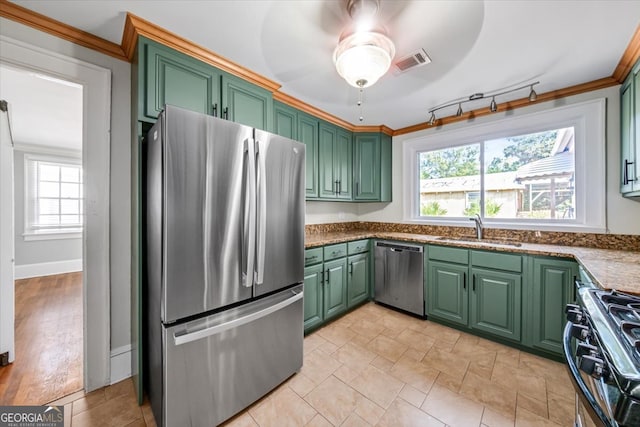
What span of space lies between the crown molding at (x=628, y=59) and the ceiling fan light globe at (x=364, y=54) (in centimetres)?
161

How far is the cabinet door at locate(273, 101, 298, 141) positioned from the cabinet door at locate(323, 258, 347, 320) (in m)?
1.43

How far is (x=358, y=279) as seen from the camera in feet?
9.73

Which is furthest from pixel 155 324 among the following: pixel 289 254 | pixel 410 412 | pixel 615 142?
pixel 615 142

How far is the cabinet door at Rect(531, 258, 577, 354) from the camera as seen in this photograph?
1939 millimetres

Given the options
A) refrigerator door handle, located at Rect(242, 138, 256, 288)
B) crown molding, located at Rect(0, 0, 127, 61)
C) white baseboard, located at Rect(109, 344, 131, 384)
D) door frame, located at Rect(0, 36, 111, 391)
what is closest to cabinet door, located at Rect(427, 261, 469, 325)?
refrigerator door handle, located at Rect(242, 138, 256, 288)

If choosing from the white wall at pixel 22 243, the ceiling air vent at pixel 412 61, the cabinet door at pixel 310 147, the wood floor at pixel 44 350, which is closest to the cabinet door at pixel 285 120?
the cabinet door at pixel 310 147

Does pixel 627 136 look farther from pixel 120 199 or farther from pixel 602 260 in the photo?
pixel 120 199

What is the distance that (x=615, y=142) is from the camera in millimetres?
2137

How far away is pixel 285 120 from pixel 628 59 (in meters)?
2.74

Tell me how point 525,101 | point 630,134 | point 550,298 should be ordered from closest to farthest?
1. point 630,134
2. point 550,298
3. point 525,101

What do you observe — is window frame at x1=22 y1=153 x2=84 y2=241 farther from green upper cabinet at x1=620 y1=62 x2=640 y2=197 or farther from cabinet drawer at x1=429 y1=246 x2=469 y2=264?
green upper cabinet at x1=620 y1=62 x2=640 y2=197

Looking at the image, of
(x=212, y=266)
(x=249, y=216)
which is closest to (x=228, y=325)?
(x=212, y=266)

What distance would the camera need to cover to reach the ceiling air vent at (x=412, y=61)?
1736mm

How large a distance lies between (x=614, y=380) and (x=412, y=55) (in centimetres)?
192
